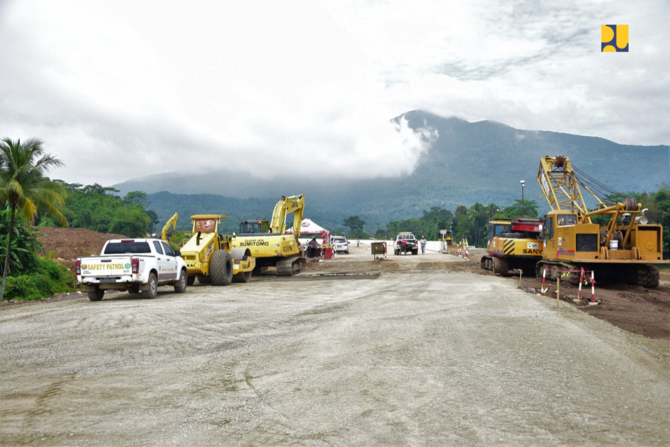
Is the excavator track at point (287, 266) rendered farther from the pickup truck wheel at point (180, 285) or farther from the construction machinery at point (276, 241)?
the pickup truck wheel at point (180, 285)

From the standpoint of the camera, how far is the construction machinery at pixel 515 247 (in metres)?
27.3

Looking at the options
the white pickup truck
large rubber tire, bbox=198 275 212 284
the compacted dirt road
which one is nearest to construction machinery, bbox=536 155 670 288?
the compacted dirt road

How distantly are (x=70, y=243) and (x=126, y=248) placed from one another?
20.4m

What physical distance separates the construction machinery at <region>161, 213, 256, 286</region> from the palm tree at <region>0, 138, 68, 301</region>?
4692 millimetres

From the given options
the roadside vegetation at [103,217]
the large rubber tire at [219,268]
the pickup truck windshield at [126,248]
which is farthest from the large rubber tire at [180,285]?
the roadside vegetation at [103,217]

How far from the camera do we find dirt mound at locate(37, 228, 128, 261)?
106ft

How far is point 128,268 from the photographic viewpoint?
16.1 m

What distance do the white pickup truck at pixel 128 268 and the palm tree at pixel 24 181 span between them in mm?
4454

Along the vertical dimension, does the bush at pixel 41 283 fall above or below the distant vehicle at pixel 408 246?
below

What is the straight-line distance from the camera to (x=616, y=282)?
23.6 metres

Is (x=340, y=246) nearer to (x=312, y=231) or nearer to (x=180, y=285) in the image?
(x=312, y=231)

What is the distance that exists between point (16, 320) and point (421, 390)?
34.2 feet

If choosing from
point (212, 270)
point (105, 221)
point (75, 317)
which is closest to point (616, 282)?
point (212, 270)

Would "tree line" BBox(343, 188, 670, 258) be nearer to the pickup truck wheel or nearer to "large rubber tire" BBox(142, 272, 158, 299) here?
the pickup truck wheel
